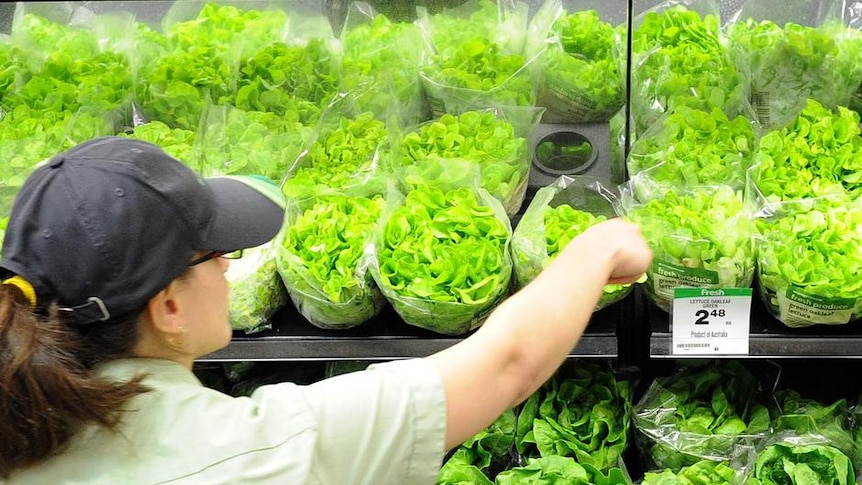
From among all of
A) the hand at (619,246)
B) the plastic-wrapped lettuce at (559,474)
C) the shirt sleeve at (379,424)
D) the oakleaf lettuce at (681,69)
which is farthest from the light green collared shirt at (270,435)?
the oakleaf lettuce at (681,69)

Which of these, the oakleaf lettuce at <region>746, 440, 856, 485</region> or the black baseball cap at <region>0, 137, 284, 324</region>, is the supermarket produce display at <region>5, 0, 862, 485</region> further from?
the black baseball cap at <region>0, 137, 284, 324</region>

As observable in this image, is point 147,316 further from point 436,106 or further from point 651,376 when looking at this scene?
point 651,376

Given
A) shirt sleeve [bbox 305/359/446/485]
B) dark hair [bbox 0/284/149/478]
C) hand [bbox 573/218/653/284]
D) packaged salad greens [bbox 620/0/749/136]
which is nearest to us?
dark hair [bbox 0/284/149/478]

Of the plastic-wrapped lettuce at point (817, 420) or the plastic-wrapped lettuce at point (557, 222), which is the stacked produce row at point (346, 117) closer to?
the plastic-wrapped lettuce at point (557, 222)

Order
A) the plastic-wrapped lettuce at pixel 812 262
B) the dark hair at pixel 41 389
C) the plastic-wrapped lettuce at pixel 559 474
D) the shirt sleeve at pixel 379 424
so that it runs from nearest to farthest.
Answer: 1. the dark hair at pixel 41 389
2. the shirt sleeve at pixel 379 424
3. the plastic-wrapped lettuce at pixel 812 262
4. the plastic-wrapped lettuce at pixel 559 474

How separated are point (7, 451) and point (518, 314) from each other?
2.21 feet

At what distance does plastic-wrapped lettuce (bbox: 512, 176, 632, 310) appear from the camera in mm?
1969

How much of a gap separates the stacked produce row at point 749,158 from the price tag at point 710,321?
0.04 metres

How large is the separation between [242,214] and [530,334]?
0.43 metres

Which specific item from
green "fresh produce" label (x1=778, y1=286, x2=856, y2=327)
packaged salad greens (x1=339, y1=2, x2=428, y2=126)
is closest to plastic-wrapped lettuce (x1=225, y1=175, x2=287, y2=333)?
packaged salad greens (x1=339, y1=2, x2=428, y2=126)

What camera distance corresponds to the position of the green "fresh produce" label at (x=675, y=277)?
75.2 inches

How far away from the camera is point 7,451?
1242mm

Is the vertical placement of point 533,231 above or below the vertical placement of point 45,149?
below

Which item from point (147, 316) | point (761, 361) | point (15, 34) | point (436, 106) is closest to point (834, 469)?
point (761, 361)
